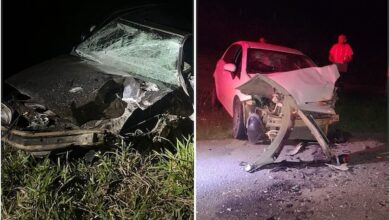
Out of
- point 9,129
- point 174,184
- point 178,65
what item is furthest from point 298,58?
point 9,129

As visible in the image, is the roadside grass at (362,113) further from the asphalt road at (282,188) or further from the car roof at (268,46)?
the car roof at (268,46)

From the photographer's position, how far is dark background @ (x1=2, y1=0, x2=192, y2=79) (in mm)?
3381

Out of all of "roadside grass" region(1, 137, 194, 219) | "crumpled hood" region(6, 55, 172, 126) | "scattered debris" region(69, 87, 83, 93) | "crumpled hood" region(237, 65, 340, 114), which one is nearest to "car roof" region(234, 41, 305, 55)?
"crumpled hood" region(237, 65, 340, 114)

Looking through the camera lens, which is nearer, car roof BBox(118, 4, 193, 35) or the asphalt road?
the asphalt road

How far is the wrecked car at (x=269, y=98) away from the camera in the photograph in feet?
10.8

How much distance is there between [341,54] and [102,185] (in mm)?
2110

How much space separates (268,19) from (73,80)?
1.59 metres

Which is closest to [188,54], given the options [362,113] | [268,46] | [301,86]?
[268,46]

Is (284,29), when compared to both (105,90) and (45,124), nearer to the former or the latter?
(105,90)

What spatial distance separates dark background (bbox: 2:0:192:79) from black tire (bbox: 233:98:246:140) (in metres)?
0.86

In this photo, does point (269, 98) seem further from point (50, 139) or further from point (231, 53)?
point (50, 139)

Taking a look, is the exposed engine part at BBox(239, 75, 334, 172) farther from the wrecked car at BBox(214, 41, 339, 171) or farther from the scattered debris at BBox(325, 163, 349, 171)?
the scattered debris at BBox(325, 163, 349, 171)

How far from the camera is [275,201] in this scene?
3240 mm

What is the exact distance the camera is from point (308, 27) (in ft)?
11.3
